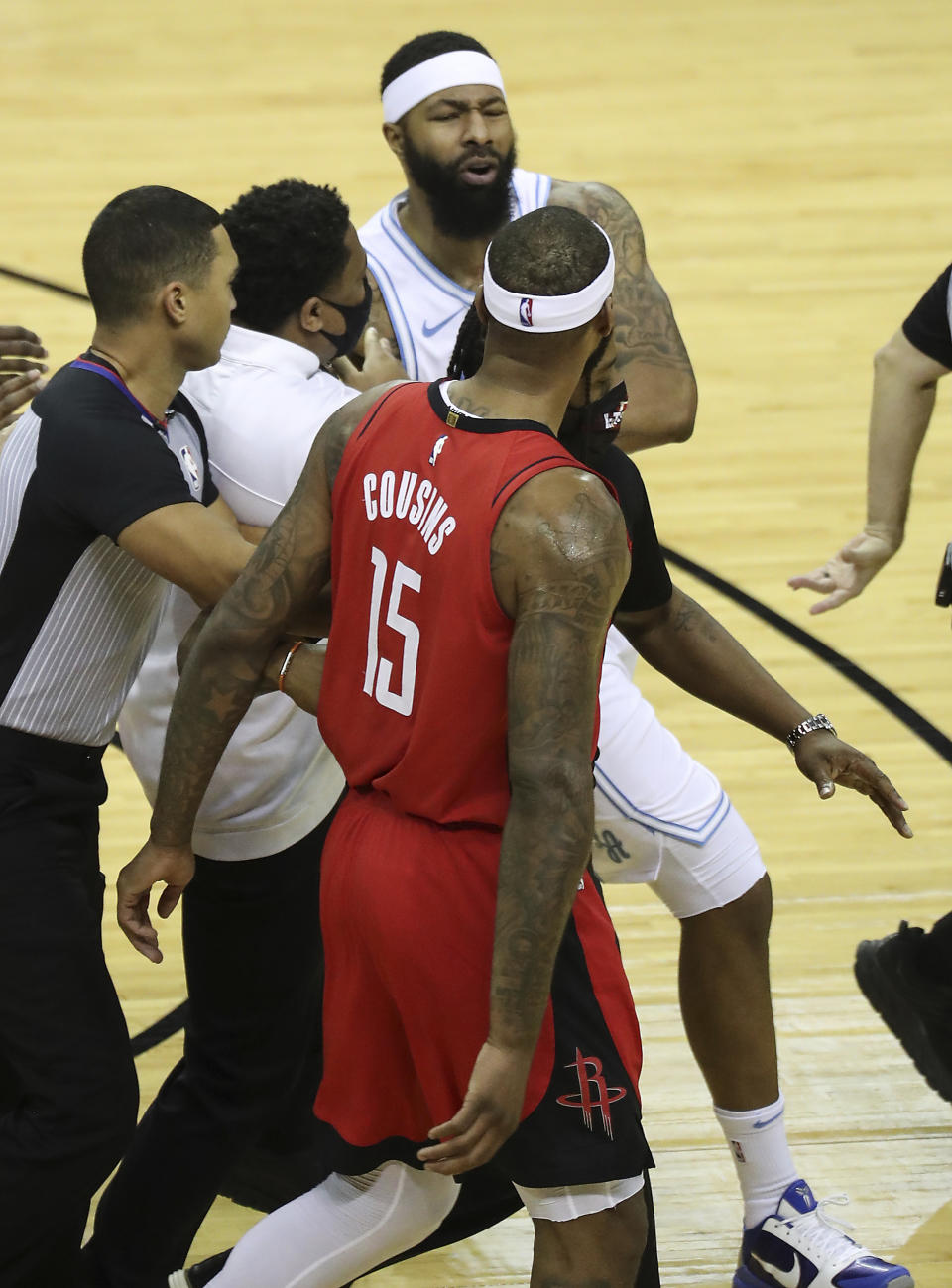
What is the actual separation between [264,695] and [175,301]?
78 centimetres

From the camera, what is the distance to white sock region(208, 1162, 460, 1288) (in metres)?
Result: 2.68

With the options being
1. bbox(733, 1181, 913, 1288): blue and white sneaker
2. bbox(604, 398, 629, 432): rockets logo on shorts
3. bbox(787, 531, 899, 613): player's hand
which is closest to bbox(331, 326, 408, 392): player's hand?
bbox(604, 398, 629, 432): rockets logo on shorts

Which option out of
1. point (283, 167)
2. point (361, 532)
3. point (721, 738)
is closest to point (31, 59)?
point (283, 167)

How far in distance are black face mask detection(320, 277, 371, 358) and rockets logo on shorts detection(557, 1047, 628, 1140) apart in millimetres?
1462

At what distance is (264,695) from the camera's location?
3.30 meters

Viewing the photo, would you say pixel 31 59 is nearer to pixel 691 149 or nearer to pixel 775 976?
pixel 691 149

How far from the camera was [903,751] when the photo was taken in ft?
17.4

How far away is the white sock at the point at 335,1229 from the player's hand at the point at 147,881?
18.2 inches

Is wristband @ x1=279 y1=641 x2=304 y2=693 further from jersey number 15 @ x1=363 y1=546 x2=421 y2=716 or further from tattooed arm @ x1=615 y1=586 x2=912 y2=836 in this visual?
tattooed arm @ x1=615 y1=586 x2=912 y2=836

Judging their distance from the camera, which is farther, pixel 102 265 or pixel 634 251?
pixel 634 251

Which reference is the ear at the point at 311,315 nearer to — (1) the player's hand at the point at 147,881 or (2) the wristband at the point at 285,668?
(2) the wristband at the point at 285,668

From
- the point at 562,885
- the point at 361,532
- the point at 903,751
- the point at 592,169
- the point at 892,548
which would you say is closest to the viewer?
the point at 562,885

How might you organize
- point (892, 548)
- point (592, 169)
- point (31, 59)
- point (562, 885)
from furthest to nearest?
point (31, 59) < point (592, 169) < point (892, 548) < point (562, 885)

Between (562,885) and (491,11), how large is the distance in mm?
10630
